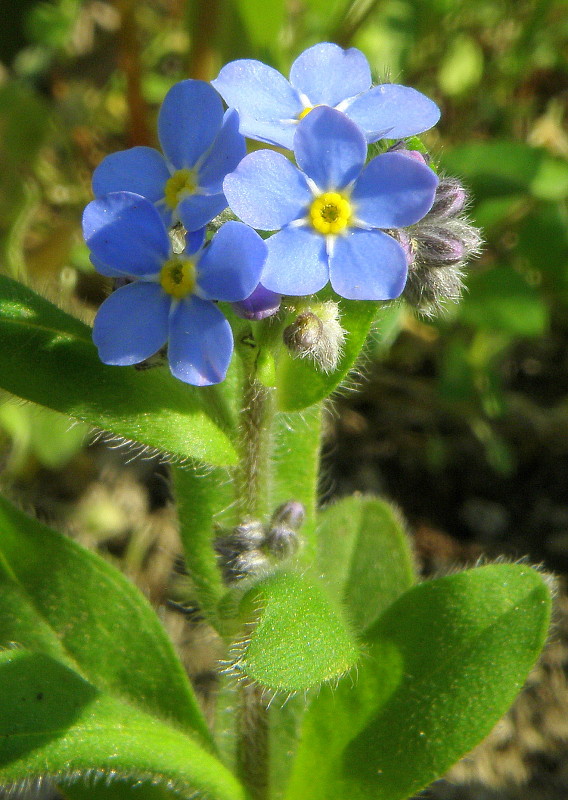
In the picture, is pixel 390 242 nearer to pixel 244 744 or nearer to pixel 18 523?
pixel 18 523

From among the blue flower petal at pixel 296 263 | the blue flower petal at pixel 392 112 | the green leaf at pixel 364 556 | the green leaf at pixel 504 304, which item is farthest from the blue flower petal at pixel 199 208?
the green leaf at pixel 504 304

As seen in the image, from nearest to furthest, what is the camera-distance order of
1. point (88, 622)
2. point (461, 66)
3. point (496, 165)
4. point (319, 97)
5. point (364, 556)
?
point (319, 97) < point (88, 622) < point (364, 556) < point (496, 165) < point (461, 66)

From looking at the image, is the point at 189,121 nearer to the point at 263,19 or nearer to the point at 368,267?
the point at 368,267

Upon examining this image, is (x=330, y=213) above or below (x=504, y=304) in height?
above

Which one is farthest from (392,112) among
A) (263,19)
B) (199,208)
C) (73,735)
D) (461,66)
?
(461,66)

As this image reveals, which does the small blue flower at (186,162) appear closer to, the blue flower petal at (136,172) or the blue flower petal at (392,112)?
the blue flower petal at (136,172)

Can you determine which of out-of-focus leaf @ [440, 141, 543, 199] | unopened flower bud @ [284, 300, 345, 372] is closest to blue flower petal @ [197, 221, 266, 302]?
unopened flower bud @ [284, 300, 345, 372]
